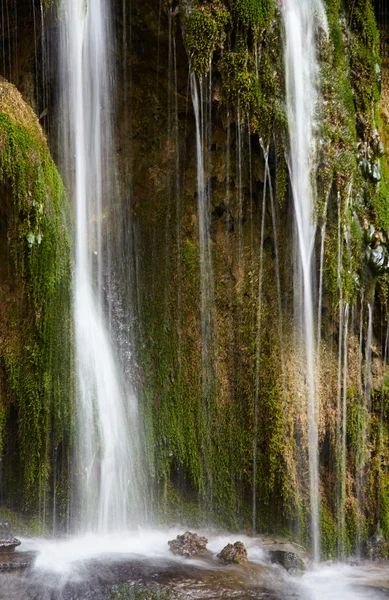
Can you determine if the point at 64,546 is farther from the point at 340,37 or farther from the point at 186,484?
the point at 340,37

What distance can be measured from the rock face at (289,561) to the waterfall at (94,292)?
1.68 metres

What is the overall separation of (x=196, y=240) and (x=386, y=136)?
3.17 meters

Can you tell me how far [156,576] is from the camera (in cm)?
611

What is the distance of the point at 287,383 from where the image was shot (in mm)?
→ 8555

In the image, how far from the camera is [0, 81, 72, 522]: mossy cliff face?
23.9 ft


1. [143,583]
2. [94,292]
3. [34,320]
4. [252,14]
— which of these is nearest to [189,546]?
[143,583]

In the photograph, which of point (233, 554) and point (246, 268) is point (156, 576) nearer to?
point (233, 554)

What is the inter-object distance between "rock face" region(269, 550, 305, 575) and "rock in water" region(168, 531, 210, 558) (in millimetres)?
716

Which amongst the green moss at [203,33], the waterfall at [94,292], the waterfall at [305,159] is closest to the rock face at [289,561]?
the waterfall at [305,159]

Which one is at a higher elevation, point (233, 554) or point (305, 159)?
point (305, 159)

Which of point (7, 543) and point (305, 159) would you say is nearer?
point (7, 543)

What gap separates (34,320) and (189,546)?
2.82m

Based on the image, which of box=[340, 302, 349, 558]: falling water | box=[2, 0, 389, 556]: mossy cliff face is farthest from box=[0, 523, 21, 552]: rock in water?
box=[340, 302, 349, 558]: falling water

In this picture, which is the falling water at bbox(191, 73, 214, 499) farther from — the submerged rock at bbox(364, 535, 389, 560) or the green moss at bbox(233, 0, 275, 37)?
the submerged rock at bbox(364, 535, 389, 560)
